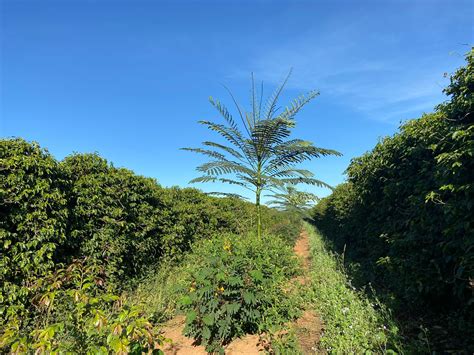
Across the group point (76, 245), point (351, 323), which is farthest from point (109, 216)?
point (351, 323)

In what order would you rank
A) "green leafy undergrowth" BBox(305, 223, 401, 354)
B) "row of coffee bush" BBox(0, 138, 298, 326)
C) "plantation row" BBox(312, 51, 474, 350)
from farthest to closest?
"row of coffee bush" BBox(0, 138, 298, 326)
"green leafy undergrowth" BBox(305, 223, 401, 354)
"plantation row" BBox(312, 51, 474, 350)

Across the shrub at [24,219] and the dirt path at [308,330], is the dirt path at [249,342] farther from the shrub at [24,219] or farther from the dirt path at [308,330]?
the shrub at [24,219]

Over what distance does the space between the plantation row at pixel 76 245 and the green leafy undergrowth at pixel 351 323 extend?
2263mm

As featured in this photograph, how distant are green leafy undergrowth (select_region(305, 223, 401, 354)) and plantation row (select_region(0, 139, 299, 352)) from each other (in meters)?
2.26

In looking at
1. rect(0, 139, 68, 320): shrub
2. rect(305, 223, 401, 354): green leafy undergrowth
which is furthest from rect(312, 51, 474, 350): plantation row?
rect(0, 139, 68, 320): shrub

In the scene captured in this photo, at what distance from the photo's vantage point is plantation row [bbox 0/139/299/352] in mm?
2389

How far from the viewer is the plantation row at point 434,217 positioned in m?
3.06

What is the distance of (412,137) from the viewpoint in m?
4.79

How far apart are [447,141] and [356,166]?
4.13 m

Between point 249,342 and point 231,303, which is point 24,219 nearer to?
point 231,303

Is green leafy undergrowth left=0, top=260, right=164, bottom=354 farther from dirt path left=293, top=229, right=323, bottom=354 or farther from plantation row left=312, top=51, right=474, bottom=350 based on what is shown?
plantation row left=312, top=51, right=474, bottom=350

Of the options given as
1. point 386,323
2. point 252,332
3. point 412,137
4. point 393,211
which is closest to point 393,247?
point 393,211

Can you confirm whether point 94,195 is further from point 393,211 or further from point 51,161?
point 393,211

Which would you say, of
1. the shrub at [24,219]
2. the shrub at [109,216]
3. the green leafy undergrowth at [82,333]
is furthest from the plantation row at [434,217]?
the shrub at [24,219]
